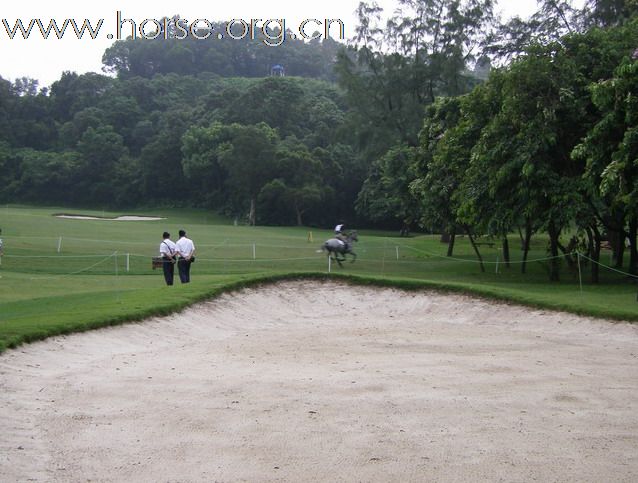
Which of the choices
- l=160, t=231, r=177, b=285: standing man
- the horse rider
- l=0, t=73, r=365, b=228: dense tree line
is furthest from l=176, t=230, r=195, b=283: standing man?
l=0, t=73, r=365, b=228: dense tree line

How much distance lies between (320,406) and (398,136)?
162 ft

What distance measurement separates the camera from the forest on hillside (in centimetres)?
2655

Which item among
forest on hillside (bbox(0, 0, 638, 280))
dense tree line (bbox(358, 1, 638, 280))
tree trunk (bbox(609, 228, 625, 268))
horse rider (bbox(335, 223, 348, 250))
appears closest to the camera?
dense tree line (bbox(358, 1, 638, 280))

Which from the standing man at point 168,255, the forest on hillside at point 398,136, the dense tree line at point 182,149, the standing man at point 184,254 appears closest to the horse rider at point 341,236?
the forest on hillside at point 398,136

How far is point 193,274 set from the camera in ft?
103

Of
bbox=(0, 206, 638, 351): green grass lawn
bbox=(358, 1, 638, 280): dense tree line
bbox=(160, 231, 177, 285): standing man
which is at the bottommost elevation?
bbox=(0, 206, 638, 351): green grass lawn

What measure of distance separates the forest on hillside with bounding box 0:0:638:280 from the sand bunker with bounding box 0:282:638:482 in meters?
10.8

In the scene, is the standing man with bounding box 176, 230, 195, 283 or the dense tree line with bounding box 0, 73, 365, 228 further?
the dense tree line with bounding box 0, 73, 365, 228

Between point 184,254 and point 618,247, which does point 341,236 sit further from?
point 184,254

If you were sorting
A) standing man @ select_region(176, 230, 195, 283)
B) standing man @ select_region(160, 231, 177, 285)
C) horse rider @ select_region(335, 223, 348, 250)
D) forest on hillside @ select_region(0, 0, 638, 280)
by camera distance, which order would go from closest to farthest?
standing man @ select_region(176, 230, 195, 283) < standing man @ select_region(160, 231, 177, 285) < forest on hillside @ select_region(0, 0, 638, 280) < horse rider @ select_region(335, 223, 348, 250)

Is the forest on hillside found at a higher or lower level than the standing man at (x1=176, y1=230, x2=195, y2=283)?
higher

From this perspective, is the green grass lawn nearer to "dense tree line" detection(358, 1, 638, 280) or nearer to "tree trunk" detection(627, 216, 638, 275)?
"tree trunk" detection(627, 216, 638, 275)

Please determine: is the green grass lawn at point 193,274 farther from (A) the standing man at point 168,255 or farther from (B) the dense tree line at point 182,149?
(B) the dense tree line at point 182,149

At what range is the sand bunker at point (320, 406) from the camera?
25.4ft
